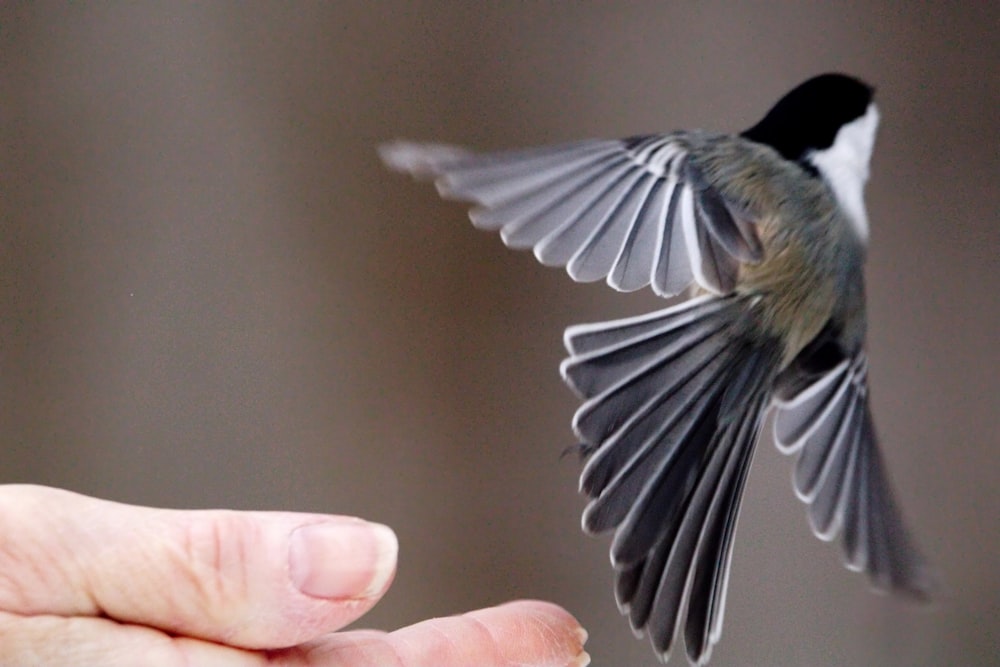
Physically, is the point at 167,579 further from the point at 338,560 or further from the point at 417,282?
the point at 417,282

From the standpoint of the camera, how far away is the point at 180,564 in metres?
0.39

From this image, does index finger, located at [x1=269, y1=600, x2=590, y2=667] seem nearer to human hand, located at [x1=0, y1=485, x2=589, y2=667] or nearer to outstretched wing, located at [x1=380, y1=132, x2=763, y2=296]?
human hand, located at [x1=0, y1=485, x2=589, y2=667]

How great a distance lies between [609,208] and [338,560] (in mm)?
228

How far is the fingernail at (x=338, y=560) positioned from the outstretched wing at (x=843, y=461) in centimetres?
29

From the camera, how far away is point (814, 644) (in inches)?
26.8

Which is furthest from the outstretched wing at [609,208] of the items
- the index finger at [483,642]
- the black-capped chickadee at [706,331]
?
the index finger at [483,642]

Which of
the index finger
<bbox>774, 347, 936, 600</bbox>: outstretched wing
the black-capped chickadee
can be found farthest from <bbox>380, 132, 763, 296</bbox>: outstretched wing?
the index finger

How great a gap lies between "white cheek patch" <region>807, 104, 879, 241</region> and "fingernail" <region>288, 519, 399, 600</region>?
36 centimetres

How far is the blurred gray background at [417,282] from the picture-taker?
2.22ft

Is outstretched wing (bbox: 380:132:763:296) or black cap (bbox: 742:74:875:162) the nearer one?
outstretched wing (bbox: 380:132:763:296)

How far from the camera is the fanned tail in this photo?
48cm

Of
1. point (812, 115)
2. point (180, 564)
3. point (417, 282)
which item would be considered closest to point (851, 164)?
point (812, 115)

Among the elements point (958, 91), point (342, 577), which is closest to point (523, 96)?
point (958, 91)

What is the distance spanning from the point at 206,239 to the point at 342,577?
0.46m
